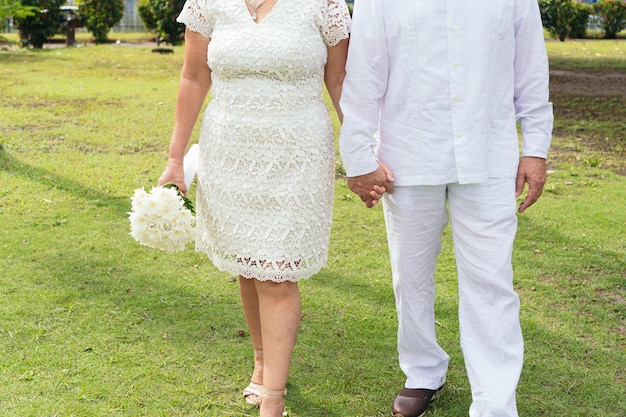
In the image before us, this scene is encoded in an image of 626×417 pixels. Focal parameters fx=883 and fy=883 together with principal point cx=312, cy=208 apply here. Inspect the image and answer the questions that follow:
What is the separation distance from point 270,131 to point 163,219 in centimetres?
59

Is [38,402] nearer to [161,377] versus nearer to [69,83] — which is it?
[161,377]

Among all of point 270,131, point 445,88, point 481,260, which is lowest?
point 481,260

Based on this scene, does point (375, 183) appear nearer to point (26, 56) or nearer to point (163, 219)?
point (163, 219)

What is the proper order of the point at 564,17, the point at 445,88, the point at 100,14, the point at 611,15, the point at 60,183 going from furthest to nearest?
the point at 611,15 < the point at 564,17 < the point at 100,14 < the point at 60,183 < the point at 445,88

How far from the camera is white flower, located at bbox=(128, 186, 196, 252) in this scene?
3645mm

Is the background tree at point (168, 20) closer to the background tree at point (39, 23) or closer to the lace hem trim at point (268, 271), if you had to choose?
the background tree at point (39, 23)

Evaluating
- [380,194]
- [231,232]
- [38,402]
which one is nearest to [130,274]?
[38,402]

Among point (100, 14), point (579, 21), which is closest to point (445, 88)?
point (100, 14)

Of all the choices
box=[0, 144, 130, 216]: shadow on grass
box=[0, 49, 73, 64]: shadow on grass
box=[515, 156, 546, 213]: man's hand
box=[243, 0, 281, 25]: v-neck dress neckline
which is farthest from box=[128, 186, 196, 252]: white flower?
box=[0, 49, 73, 64]: shadow on grass

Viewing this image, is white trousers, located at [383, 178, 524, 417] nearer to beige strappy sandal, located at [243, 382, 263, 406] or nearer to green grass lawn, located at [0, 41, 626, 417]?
green grass lawn, located at [0, 41, 626, 417]

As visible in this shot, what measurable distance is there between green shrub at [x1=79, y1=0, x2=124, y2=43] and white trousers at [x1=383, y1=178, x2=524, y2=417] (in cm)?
2104

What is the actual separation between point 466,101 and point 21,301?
10.1 ft

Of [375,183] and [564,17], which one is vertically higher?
[375,183]

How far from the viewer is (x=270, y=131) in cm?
348
